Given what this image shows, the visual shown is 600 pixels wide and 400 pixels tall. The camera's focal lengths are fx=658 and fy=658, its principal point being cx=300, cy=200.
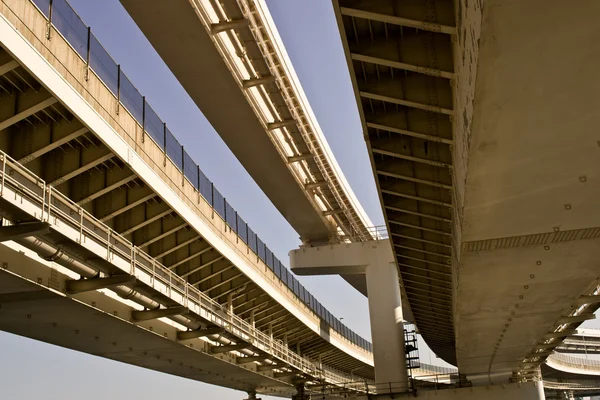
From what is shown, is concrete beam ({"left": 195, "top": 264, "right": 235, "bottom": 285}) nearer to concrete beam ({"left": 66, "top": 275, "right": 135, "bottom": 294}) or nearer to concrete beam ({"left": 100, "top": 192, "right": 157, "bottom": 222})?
concrete beam ({"left": 100, "top": 192, "right": 157, "bottom": 222})

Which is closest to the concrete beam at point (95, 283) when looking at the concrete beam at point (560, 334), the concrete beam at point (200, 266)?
the concrete beam at point (200, 266)

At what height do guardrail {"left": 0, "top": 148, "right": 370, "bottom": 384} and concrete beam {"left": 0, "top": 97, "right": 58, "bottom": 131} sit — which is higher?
concrete beam {"left": 0, "top": 97, "right": 58, "bottom": 131}

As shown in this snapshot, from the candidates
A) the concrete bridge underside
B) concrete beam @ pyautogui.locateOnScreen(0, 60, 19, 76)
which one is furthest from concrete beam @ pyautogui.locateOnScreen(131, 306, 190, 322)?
concrete beam @ pyautogui.locateOnScreen(0, 60, 19, 76)

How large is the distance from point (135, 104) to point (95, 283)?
17.9 ft

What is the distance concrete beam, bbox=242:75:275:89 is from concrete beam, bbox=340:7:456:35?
11543 mm

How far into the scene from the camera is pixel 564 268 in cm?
1886

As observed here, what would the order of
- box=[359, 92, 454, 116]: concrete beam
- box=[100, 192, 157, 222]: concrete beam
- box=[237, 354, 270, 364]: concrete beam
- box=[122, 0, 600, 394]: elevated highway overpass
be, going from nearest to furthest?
box=[122, 0, 600, 394]: elevated highway overpass → box=[359, 92, 454, 116]: concrete beam → box=[100, 192, 157, 222]: concrete beam → box=[237, 354, 270, 364]: concrete beam

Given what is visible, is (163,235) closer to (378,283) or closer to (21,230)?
(21,230)

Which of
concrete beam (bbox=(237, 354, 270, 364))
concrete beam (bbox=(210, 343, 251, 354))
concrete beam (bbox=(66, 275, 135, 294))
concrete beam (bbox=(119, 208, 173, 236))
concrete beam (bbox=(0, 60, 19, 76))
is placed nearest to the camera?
concrete beam (bbox=(0, 60, 19, 76))

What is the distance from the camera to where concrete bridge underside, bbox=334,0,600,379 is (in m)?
8.75

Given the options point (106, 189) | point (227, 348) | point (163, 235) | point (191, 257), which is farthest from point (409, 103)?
point (227, 348)

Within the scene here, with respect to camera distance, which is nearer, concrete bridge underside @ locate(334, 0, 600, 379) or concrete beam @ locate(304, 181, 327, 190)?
concrete bridge underside @ locate(334, 0, 600, 379)

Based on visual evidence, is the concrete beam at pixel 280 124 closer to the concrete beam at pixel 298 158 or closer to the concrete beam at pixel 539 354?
the concrete beam at pixel 298 158

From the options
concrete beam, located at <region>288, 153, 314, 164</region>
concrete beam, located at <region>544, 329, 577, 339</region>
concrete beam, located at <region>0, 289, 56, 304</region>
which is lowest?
concrete beam, located at <region>0, 289, 56, 304</region>
